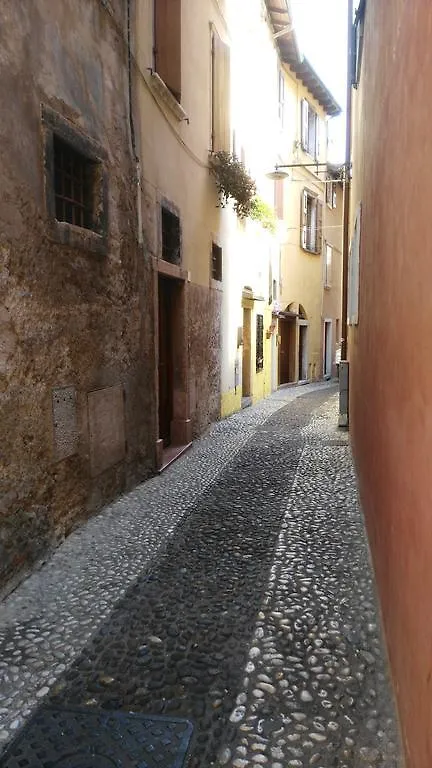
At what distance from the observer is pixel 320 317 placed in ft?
65.9

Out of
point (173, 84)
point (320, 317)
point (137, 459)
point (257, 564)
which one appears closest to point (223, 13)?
point (173, 84)

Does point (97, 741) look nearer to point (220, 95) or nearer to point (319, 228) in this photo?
point (220, 95)

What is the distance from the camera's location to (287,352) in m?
18.5

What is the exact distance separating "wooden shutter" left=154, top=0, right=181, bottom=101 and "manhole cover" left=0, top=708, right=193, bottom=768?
6593 mm

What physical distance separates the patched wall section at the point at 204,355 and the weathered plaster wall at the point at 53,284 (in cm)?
246

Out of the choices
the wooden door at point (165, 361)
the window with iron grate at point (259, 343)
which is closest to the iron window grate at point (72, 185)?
the wooden door at point (165, 361)

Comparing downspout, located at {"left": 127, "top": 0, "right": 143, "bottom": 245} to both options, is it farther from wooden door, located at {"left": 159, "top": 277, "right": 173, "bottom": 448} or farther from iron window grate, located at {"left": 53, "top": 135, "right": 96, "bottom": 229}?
wooden door, located at {"left": 159, "top": 277, "right": 173, "bottom": 448}

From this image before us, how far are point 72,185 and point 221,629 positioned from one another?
3.40 m

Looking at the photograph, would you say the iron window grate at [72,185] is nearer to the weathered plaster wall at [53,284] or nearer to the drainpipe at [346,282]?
the weathered plaster wall at [53,284]

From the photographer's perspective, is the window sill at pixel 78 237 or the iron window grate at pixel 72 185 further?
the iron window grate at pixel 72 185

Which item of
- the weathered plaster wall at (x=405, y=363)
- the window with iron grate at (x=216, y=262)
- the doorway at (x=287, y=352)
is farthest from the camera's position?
the doorway at (x=287, y=352)

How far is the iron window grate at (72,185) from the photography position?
165 inches

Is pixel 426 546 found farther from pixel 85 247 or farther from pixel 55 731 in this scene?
pixel 85 247

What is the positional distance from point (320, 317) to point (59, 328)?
55.5 feet
